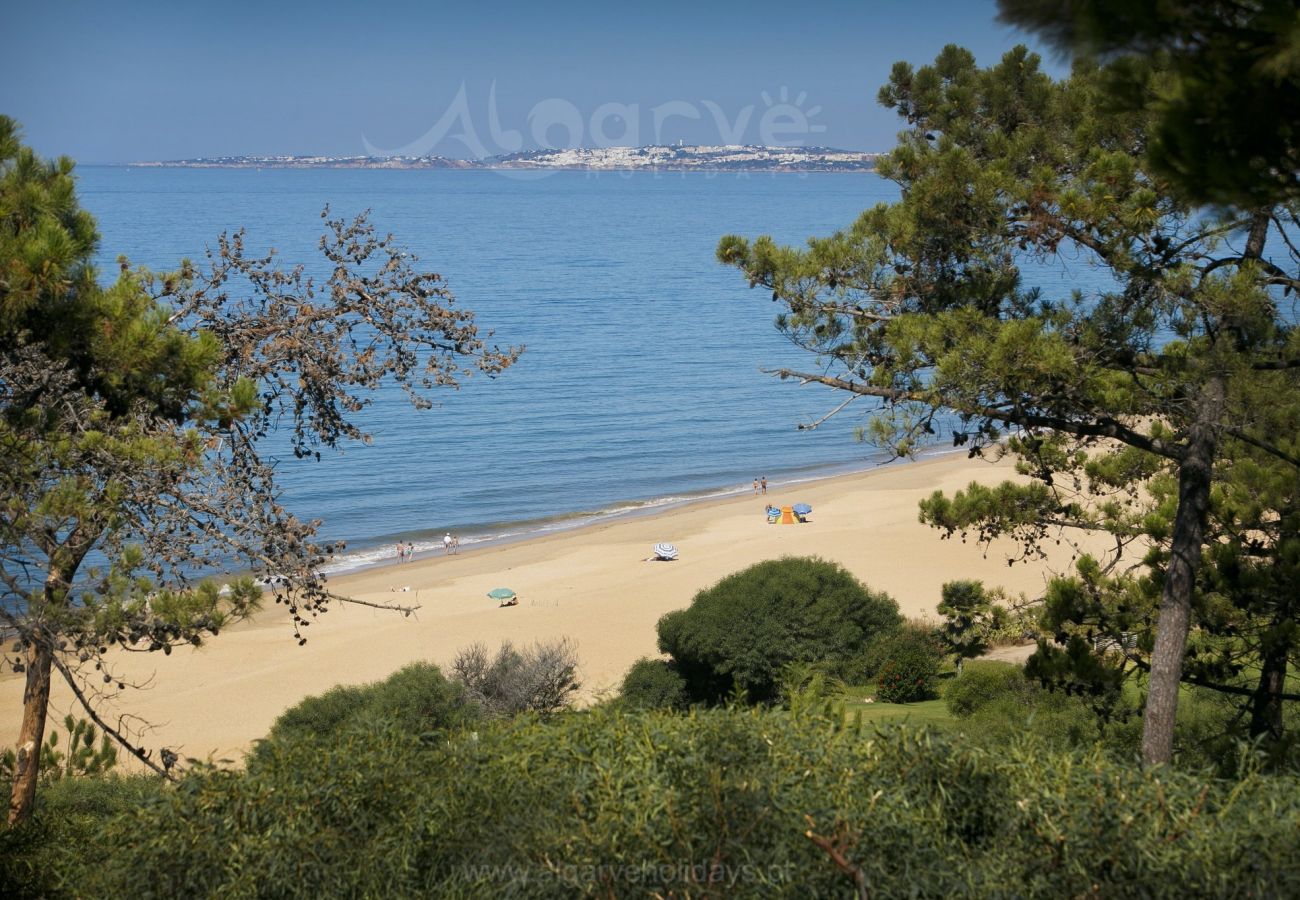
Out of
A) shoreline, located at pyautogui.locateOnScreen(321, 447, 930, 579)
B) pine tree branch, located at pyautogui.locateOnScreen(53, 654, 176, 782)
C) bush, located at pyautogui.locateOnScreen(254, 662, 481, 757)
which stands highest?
pine tree branch, located at pyautogui.locateOnScreen(53, 654, 176, 782)

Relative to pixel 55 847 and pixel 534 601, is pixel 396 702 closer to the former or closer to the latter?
pixel 55 847

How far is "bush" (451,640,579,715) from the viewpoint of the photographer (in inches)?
684

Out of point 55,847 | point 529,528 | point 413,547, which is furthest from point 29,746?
point 529,528

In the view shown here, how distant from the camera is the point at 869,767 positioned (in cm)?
467

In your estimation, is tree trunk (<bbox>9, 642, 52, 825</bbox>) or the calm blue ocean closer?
tree trunk (<bbox>9, 642, 52, 825</bbox>)

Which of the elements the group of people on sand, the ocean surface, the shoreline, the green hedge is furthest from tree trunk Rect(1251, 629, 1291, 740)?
the group of people on sand

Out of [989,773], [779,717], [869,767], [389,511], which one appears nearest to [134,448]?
[779,717]

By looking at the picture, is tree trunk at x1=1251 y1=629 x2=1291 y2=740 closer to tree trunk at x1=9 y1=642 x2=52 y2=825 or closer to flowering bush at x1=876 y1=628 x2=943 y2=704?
tree trunk at x1=9 y1=642 x2=52 y2=825

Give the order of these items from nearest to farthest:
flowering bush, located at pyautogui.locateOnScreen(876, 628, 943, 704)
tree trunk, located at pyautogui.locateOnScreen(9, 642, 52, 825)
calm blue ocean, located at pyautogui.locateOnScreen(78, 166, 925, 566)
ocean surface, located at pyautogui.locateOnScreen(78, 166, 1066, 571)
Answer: tree trunk, located at pyautogui.locateOnScreen(9, 642, 52, 825)
flowering bush, located at pyautogui.locateOnScreen(876, 628, 943, 704)
ocean surface, located at pyautogui.locateOnScreen(78, 166, 1066, 571)
calm blue ocean, located at pyautogui.locateOnScreen(78, 166, 925, 566)

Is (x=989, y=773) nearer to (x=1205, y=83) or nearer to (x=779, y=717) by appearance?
(x=779, y=717)

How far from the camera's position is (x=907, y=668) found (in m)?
17.9

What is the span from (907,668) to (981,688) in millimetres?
3012

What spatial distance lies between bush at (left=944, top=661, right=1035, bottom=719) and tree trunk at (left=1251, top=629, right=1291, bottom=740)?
19.0 feet

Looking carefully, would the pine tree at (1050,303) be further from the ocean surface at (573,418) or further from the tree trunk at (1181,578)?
the ocean surface at (573,418)
